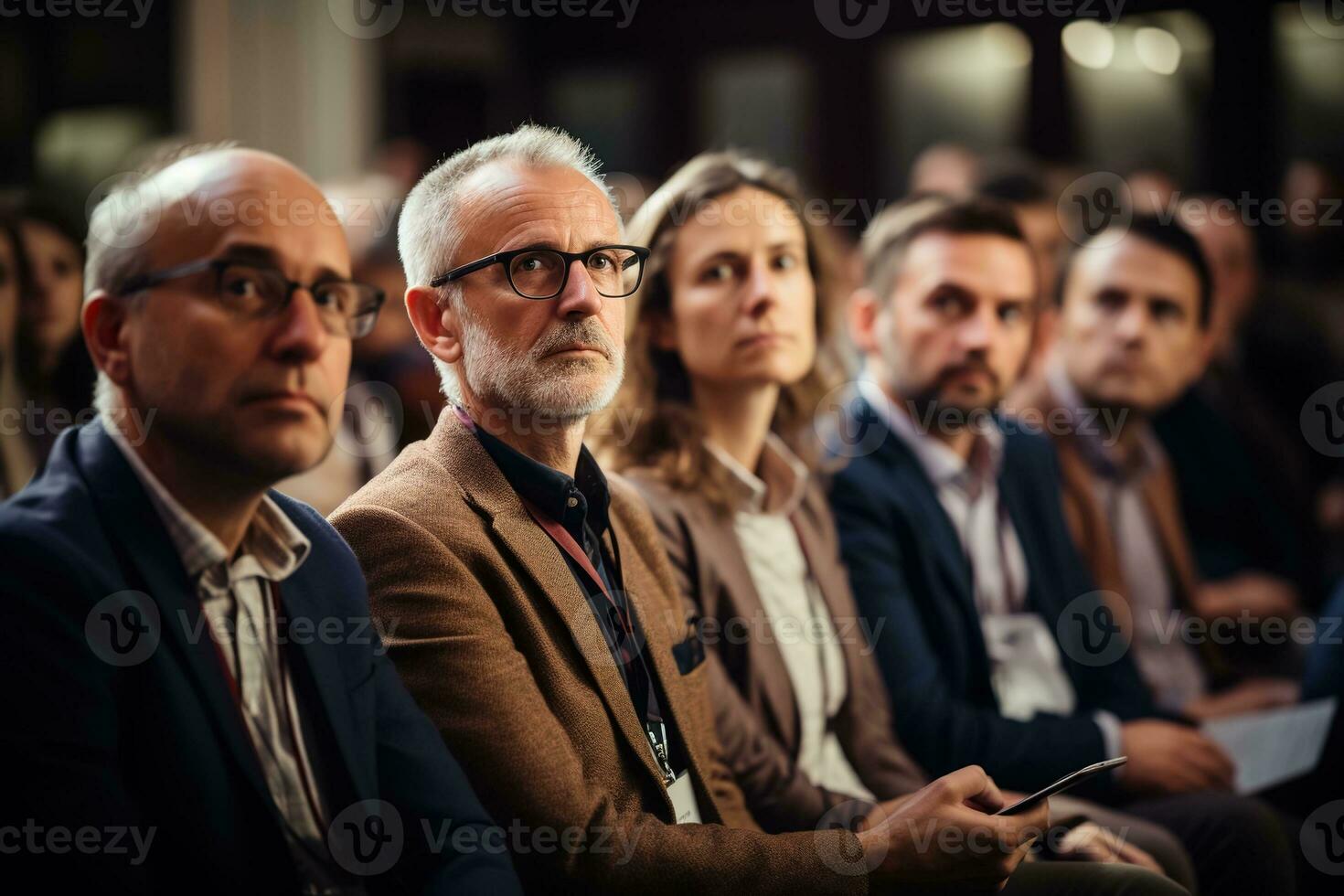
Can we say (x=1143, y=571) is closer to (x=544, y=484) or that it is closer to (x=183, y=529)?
(x=544, y=484)

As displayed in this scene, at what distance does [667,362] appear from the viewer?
7.16ft

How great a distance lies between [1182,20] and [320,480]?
19.0 ft

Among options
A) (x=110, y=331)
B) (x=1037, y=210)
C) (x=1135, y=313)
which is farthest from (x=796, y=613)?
(x=1037, y=210)

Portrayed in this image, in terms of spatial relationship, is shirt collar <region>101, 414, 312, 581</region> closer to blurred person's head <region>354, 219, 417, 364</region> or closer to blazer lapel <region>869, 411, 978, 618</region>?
blazer lapel <region>869, 411, 978, 618</region>

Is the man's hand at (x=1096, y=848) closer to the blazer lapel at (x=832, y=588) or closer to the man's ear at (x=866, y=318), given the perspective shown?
the blazer lapel at (x=832, y=588)

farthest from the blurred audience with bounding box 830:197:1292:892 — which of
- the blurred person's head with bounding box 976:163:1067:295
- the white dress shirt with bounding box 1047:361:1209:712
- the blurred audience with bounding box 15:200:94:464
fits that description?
the blurred audience with bounding box 15:200:94:464

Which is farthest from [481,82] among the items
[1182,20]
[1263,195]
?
[1263,195]

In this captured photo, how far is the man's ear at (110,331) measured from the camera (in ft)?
4.29

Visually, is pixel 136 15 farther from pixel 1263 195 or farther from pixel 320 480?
pixel 1263 195

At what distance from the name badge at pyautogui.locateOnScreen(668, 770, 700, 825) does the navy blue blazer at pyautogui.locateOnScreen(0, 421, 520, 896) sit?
12.7 inches

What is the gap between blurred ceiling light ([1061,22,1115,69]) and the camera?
7102 millimetres

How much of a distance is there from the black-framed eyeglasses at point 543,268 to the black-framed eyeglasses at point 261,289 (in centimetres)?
16

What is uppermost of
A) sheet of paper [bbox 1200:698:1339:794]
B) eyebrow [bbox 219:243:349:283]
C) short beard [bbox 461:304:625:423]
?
eyebrow [bbox 219:243:349:283]

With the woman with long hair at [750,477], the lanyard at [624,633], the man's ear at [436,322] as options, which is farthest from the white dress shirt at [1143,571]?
the man's ear at [436,322]
